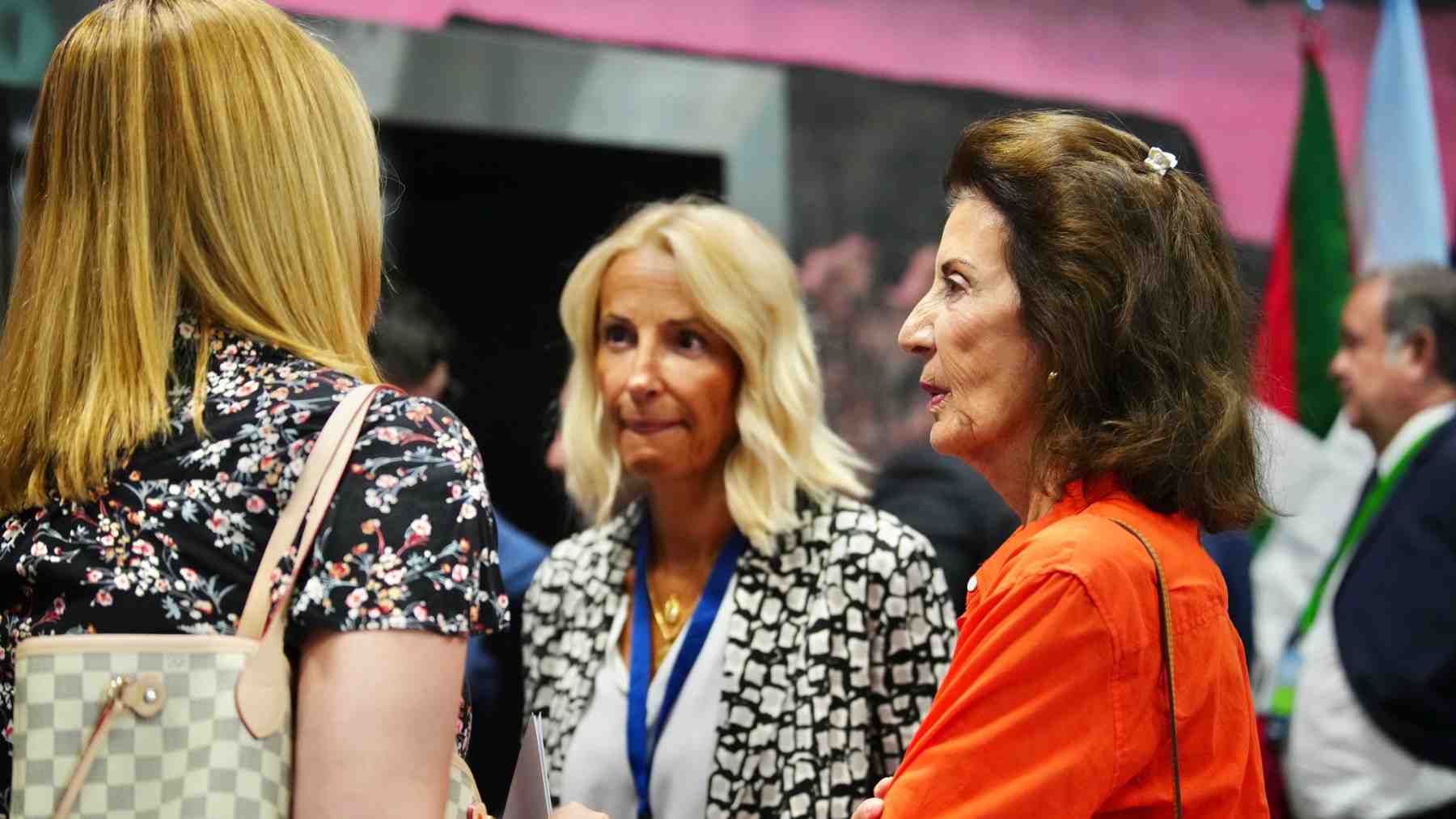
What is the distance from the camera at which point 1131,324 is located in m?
1.59

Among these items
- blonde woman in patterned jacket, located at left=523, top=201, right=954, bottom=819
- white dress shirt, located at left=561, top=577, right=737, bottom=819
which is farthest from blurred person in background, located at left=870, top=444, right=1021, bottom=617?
white dress shirt, located at left=561, top=577, right=737, bottom=819

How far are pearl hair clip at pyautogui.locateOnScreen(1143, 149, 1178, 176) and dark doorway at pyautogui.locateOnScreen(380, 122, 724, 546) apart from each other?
2.60 m

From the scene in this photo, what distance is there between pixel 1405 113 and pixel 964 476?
2.97 metres

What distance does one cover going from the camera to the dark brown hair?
5.24ft

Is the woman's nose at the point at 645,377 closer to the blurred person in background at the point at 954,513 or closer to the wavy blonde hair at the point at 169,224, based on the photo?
the blurred person in background at the point at 954,513

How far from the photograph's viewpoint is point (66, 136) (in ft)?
4.67

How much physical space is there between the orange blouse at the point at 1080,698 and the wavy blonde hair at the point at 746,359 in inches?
45.2

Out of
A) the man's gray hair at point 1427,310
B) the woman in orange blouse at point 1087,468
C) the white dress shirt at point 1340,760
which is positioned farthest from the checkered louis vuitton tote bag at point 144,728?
the man's gray hair at point 1427,310

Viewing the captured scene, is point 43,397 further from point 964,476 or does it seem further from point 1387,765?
point 1387,765

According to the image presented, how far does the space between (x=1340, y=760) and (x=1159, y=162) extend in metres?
2.61

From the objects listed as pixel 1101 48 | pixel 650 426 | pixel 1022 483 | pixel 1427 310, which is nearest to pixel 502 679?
pixel 650 426

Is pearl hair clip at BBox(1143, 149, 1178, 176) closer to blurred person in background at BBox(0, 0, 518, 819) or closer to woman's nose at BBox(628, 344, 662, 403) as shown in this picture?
blurred person in background at BBox(0, 0, 518, 819)

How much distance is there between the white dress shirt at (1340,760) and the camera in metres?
3.68

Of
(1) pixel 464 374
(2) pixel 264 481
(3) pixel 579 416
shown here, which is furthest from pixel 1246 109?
(2) pixel 264 481
